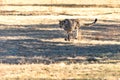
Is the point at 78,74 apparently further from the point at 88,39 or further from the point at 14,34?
the point at 14,34

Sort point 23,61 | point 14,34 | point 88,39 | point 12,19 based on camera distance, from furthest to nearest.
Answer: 1. point 12,19
2. point 14,34
3. point 88,39
4. point 23,61

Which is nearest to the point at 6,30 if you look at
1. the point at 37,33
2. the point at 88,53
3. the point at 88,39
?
the point at 37,33

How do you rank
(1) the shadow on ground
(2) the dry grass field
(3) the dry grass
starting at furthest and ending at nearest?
(1) the shadow on ground → (2) the dry grass field → (3) the dry grass

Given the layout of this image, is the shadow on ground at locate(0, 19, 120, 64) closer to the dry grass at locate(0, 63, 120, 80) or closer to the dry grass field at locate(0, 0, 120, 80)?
the dry grass field at locate(0, 0, 120, 80)

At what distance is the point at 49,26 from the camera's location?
2600cm

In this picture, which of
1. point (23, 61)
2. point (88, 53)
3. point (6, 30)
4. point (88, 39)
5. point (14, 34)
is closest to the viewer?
point (23, 61)

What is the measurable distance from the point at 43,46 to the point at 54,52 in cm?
162

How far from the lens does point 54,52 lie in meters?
16.8

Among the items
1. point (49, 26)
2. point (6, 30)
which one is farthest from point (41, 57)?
point (49, 26)

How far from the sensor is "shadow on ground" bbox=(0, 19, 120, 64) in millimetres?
15750

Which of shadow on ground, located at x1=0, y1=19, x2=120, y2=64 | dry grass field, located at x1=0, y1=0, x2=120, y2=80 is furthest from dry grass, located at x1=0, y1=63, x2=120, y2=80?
shadow on ground, located at x1=0, y1=19, x2=120, y2=64

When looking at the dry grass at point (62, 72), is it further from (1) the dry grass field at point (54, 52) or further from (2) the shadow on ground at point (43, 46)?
(2) the shadow on ground at point (43, 46)

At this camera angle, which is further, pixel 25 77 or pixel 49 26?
pixel 49 26

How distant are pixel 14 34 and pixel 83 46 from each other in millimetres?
4773
